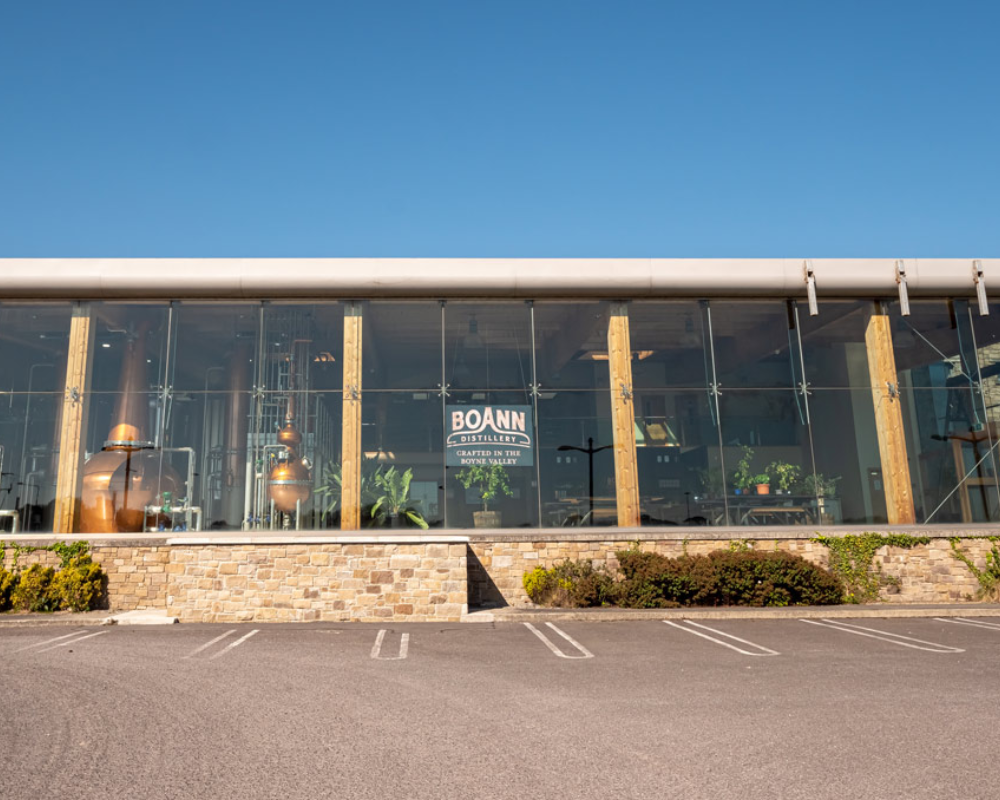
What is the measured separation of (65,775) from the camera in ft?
18.3

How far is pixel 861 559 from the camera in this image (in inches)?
698

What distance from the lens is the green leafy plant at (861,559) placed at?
17.6 meters

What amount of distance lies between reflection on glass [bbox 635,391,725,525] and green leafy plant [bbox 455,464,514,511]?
124 inches

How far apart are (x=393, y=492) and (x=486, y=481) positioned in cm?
212

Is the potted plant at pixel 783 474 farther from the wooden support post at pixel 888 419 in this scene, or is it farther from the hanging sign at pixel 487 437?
the hanging sign at pixel 487 437

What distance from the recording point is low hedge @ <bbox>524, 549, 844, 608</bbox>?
52.9 ft

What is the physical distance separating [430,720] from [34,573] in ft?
41.3

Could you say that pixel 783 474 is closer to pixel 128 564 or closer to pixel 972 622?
pixel 972 622

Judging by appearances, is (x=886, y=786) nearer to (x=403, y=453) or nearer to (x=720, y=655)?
(x=720, y=655)

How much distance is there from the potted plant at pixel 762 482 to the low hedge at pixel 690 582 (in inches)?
72.6

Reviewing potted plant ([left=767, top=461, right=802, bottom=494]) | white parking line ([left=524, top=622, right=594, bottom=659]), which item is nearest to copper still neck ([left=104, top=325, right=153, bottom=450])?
white parking line ([left=524, top=622, right=594, bottom=659])

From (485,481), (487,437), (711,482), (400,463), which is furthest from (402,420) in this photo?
(711,482)

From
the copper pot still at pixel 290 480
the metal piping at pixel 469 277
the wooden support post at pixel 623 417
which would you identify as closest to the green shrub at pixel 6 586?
the copper pot still at pixel 290 480

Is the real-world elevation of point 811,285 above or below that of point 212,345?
above
